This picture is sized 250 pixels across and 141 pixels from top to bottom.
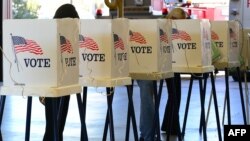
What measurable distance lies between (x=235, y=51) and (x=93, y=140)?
207 cm

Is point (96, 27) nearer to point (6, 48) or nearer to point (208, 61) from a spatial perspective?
point (6, 48)

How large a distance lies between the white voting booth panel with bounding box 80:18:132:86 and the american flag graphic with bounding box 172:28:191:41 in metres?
1.42

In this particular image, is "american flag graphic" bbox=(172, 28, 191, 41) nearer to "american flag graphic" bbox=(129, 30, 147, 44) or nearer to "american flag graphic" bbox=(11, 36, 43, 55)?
"american flag graphic" bbox=(129, 30, 147, 44)

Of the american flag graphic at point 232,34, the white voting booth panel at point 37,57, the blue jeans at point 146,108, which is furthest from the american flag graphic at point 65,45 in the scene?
the american flag graphic at point 232,34

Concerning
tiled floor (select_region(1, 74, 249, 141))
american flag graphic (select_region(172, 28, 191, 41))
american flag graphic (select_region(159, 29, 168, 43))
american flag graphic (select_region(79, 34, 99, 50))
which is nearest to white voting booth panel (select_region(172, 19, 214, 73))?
american flag graphic (select_region(172, 28, 191, 41))

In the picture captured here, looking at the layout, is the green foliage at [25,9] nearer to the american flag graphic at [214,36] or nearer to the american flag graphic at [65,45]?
the american flag graphic at [214,36]

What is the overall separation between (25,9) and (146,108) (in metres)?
13.4

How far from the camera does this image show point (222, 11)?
21.9 meters

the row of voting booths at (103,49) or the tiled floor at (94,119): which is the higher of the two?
the row of voting booths at (103,49)

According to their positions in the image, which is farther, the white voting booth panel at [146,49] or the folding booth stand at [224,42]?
the folding booth stand at [224,42]

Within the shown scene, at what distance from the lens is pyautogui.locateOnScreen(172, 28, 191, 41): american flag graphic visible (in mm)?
7270

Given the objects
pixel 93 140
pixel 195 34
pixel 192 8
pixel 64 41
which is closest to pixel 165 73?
pixel 195 34

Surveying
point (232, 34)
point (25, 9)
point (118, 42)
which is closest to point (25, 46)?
point (118, 42)

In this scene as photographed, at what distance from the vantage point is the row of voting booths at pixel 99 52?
5.11m
